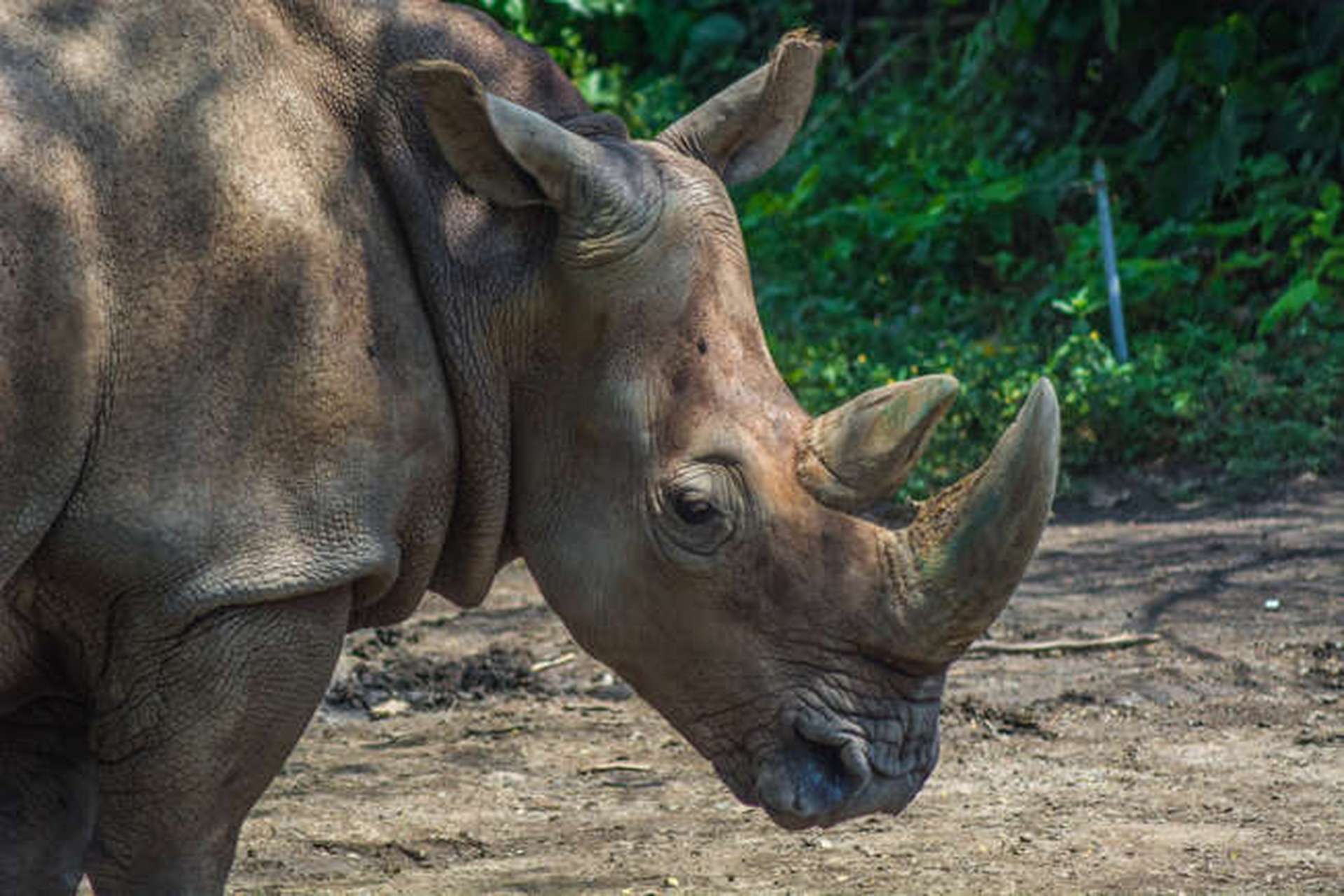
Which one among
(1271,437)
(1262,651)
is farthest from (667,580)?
(1271,437)

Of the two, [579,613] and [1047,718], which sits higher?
[579,613]

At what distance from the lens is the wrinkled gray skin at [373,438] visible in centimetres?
343

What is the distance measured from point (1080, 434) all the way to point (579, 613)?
18.1 ft

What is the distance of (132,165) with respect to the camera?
3463 millimetres

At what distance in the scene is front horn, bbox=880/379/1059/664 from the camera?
11.9ft

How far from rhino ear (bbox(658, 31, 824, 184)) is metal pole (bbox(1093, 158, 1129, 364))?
5.32 metres

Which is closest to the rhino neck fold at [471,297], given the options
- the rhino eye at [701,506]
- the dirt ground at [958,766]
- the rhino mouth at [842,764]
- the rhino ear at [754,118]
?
the rhino eye at [701,506]

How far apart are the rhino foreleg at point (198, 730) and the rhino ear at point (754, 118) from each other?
1.13 meters

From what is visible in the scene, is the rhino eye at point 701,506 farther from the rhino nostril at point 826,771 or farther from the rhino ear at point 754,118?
the rhino ear at point 754,118

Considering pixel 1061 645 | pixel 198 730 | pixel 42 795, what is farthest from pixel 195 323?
pixel 1061 645

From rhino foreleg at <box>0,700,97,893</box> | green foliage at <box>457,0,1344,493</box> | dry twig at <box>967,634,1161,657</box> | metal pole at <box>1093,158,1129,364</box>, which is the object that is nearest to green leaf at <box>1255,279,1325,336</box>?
green foliage at <box>457,0,1344,493</box>

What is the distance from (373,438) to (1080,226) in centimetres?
753

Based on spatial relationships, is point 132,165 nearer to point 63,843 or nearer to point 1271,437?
point 63,843

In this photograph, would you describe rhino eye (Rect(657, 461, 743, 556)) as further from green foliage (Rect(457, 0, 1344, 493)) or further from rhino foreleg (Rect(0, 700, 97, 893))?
green foliage (Rect(457, 0, 1344, 493))
